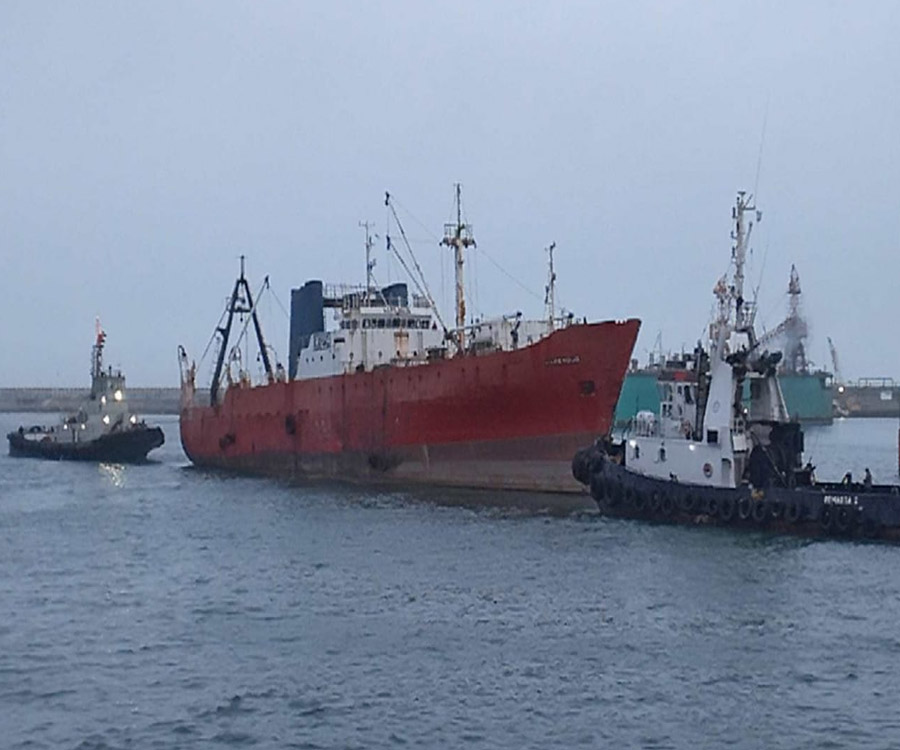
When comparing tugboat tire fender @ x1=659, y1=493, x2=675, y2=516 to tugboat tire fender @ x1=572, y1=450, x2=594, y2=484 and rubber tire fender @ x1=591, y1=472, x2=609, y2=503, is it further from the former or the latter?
tugboat tire fender @ x1=572, y1=450, x2=594, y2=484

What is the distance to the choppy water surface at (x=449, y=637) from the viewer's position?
1455cm

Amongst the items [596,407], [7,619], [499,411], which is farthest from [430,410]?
[7,619]

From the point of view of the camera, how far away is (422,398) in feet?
124

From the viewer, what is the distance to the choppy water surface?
47.8 ft

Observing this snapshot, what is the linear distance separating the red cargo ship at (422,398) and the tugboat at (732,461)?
3.70 m

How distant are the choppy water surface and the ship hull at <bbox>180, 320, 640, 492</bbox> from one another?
4.05m

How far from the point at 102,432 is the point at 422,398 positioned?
102 feet

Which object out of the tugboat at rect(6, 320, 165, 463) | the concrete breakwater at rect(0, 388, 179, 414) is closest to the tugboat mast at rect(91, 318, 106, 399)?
the tugboat at rect(6, 320, 165, 463)

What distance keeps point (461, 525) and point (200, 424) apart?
28656mm

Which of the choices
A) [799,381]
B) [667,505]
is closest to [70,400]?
[799,381]

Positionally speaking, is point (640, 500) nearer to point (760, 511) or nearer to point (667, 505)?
point (667, 505)

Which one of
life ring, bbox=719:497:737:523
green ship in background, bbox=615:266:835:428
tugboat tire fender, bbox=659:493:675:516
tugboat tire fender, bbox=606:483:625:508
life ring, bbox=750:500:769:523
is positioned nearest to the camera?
life ring, bbox=750:500:769:523

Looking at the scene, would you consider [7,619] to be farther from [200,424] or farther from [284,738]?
[200,424]

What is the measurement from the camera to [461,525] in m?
29.8
